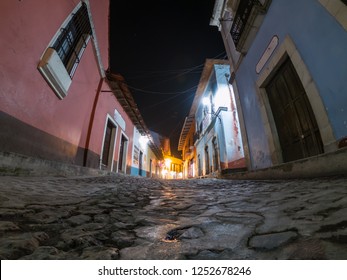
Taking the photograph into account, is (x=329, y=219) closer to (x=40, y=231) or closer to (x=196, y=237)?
(x=196, y=237)

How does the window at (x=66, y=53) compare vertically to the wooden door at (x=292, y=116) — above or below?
above

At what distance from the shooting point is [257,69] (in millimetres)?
5188

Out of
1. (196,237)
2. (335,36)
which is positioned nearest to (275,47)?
(335,36)

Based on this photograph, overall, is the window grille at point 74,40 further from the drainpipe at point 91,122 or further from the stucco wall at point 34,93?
the drainpipe at point 91,122

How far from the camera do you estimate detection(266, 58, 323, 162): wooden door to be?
362 cm

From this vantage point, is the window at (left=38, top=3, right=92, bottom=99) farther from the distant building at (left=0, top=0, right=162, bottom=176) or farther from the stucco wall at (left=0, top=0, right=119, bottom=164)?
the stucco wall at (left=0, top=0, right=119, bottom=164)

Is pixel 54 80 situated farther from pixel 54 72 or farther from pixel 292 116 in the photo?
pixel 292 116

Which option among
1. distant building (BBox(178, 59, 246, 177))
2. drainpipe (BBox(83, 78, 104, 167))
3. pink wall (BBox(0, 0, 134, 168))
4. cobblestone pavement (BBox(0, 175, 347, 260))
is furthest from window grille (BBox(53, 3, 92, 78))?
distant building (BBox(178, 59, 246, 177))

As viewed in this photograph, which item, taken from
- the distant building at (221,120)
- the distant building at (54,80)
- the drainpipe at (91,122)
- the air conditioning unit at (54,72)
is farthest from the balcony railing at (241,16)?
the drainpipe at (91,122)

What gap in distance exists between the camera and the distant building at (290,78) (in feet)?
9.31

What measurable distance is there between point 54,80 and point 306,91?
534cm

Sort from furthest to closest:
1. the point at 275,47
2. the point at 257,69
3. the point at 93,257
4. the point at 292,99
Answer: the point at 257,69 → the point at 275,47 → the point at 292,99 → the point at 93,257

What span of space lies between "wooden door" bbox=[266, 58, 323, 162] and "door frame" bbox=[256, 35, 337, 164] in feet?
0.43

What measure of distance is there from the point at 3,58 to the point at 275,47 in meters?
5.50
